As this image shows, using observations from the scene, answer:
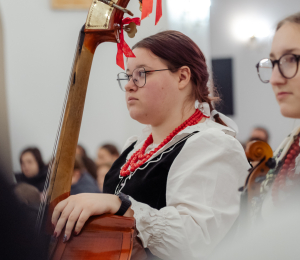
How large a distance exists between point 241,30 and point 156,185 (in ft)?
3.89

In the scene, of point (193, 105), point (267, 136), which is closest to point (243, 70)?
point (267, 136)

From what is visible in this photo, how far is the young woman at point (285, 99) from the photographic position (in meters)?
0.50

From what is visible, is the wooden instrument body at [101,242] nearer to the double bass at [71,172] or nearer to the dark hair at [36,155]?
the double bass at [71,172]

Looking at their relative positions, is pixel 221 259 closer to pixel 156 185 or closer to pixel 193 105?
pixel 156 185

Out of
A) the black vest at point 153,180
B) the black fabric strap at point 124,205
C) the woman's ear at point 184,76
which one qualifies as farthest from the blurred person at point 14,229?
the woman's ear at point 184,76

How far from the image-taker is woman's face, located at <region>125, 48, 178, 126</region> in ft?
2.91

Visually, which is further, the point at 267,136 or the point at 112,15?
the point at 267,136

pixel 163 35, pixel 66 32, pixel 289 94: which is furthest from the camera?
pixel 66 32

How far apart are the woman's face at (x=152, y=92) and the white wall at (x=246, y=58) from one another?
0.67 m

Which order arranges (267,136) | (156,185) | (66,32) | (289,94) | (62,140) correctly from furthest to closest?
(66,32)
(267,136)
(156,185)
(62,140)
(289,94)

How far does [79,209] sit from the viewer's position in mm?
622

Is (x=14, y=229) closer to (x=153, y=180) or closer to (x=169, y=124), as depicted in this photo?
(x=153, y=180)

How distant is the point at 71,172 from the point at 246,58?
1303 mm

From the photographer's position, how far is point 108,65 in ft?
7.88
